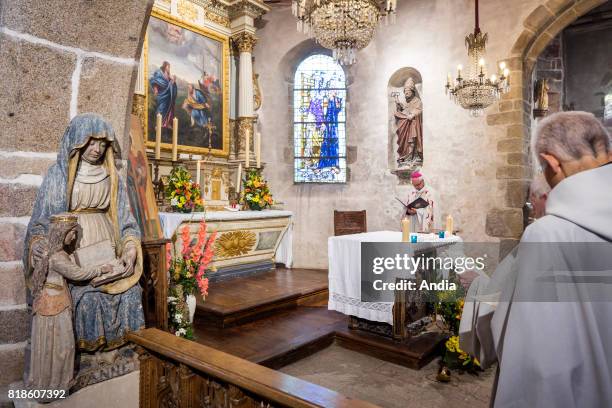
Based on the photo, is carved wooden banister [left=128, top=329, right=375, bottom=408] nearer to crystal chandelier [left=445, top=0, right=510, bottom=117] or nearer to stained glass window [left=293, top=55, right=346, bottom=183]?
crystal chandelier [left=445, top=0, right=510, bottom=117]

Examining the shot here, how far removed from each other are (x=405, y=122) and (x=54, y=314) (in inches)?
269

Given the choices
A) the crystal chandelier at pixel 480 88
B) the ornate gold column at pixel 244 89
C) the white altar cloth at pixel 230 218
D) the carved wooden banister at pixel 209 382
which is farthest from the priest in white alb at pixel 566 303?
the ornate gold column at pixel 244 89

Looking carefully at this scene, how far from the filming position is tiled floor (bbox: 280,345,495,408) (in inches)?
122

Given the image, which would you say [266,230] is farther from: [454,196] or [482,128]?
[482,128]

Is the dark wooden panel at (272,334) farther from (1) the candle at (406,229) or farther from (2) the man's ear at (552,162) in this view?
(2) the man's ear at (552,162)

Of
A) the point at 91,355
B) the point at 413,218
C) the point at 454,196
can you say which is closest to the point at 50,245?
the point at 91,355

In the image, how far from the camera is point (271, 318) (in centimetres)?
468

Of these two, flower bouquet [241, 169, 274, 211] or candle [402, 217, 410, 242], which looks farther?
flower bouquet [241, 169, 274, 211]

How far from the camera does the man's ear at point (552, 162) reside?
4.25 feet

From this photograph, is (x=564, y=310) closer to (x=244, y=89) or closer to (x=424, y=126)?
(x=424, y=126)

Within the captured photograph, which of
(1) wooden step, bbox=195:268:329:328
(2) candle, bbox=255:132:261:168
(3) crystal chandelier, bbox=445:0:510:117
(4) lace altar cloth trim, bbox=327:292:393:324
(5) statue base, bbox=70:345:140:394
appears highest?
(3) crystal chandelier, bbox=445:0:510:117

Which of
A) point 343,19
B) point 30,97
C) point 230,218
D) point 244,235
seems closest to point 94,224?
point 30,97

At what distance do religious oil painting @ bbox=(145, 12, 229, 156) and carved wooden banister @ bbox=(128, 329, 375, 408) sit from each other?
5.40m

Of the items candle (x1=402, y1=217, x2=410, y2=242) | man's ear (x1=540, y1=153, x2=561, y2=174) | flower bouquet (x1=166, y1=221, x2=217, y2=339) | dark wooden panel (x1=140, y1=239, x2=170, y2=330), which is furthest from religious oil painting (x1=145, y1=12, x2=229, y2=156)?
man's ear (x1=540, y1=153, x2=561, y2=174)
